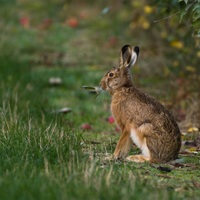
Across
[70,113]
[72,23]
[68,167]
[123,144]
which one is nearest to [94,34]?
[72,23]

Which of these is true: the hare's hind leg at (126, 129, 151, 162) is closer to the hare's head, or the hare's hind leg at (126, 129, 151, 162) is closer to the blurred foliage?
the hare's head

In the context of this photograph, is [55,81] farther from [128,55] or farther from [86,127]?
[128,55]

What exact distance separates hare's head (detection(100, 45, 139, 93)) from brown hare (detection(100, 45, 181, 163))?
17 centimetres

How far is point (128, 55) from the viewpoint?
7.16m

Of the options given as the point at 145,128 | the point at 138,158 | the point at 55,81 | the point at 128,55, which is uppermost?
the point at 128,55

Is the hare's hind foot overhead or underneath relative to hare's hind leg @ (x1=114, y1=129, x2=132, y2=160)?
underneath

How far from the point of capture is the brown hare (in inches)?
258

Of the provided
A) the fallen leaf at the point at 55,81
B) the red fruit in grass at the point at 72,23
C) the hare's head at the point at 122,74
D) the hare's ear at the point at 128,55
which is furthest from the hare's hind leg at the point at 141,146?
the red fruit in grass at the point at 72,23

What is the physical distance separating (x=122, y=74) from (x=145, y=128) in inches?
32.2

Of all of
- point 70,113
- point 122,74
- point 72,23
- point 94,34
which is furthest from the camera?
point 72,23

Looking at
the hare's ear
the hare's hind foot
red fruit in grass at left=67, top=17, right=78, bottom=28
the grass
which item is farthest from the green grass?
red fruit in grass at left=67, top=17, right=78, bottom=28

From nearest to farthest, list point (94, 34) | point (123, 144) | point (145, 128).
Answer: point (145, 128) < point (123, 144) < point (94, 34)

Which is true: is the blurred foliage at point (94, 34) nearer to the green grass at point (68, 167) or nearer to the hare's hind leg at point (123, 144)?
the green grass at point (68, 167)

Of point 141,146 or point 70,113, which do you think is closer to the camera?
point 141,146
